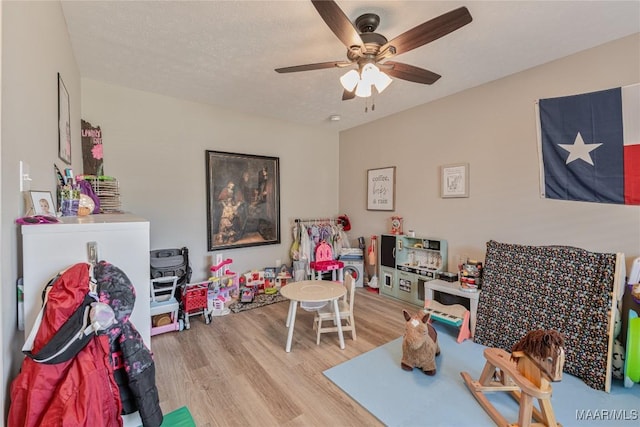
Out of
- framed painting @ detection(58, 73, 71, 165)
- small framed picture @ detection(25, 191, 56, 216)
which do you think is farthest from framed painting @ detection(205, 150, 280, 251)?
small framed picture @ detection(25, 191, 56, 216)

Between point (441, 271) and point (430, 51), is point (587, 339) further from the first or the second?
point (430, 51)

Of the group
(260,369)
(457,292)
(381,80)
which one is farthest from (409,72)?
(260,369)

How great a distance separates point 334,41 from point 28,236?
2258 mm

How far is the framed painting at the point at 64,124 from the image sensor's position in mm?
1807

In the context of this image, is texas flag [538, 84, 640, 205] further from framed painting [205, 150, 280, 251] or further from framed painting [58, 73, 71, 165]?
framed painting [58, 73, 71, 165]

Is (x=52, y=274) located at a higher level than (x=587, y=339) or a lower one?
higher

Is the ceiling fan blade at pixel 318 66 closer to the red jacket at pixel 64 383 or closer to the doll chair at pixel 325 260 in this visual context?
the red jacket at pixel 64 383

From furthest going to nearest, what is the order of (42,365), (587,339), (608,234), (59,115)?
(608,234)
(587,339)
(59,115)
(42,365)

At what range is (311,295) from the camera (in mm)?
2541

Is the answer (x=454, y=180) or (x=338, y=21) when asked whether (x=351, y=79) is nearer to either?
(x=338, y=21)

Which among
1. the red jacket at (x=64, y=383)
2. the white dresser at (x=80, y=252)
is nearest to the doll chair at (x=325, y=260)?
the white dresser at (x=80, y=252)

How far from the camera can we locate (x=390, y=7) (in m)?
1.84

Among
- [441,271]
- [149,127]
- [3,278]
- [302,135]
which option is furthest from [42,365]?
[302,135]

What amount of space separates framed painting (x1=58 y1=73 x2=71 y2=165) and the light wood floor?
181 cm
